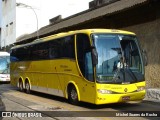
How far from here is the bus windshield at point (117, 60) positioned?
13.0 metres

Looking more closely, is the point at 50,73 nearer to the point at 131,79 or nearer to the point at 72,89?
the point at 72,89

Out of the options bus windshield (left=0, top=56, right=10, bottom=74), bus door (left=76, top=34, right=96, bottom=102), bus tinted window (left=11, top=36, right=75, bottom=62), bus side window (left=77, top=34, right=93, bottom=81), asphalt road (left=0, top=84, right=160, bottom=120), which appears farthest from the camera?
bus windshield (left=0, top=56, right=10, bottom=74)

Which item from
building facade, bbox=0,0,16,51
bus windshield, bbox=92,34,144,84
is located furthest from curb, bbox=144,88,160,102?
building facade, bbox=0,0,16,51

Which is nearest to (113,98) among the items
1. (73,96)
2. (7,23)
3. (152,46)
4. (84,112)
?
(84,112)

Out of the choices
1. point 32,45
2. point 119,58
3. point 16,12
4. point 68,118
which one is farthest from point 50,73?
point 16,12

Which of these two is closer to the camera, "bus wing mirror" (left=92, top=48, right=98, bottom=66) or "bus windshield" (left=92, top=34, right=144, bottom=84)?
"bus wing mirror" (left=92, top=48, right=98, bottom=66)

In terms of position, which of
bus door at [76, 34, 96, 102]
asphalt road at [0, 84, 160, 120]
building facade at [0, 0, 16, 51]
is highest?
building facade at [0, 0, 16, 51]

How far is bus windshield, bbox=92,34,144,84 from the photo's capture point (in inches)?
512

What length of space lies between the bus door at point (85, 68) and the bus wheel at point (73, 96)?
649mm

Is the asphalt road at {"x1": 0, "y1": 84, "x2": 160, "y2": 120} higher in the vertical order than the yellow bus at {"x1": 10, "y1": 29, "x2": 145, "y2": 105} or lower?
lower

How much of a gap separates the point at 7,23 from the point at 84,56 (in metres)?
41.3

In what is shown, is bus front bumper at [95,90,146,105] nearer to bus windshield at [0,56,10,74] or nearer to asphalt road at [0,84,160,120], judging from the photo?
asphalt road at [0,84,160,120]

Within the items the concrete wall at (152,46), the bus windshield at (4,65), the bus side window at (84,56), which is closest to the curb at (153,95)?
the concrete wall at (152,46)

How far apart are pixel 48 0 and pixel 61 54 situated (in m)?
37.7
